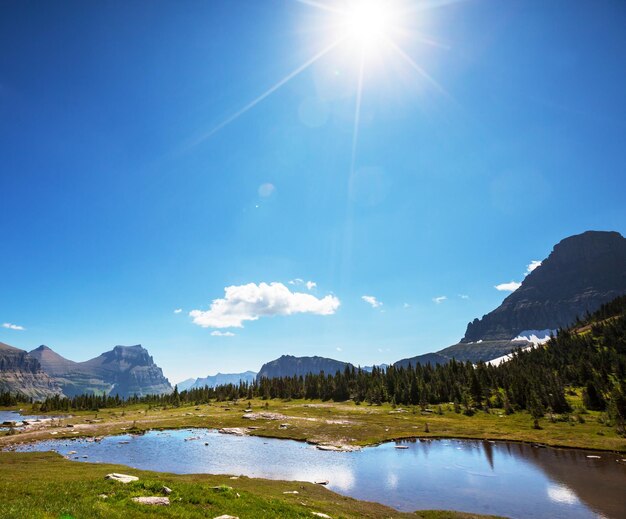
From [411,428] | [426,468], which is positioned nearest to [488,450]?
[426,468]

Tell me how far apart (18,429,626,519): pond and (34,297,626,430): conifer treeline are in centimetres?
3814

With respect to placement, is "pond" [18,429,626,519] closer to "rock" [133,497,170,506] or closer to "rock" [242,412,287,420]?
"rock" [133,497,170,506]

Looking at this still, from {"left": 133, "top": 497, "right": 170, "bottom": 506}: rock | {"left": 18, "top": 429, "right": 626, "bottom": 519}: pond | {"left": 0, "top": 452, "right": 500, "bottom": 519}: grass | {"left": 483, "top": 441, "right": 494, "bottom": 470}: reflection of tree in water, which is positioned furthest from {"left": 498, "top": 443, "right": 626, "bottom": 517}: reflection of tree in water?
{"left": 133, "top": 497, "right": 170, "bottom": 506}: rock

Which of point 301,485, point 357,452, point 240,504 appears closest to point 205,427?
point 357,452

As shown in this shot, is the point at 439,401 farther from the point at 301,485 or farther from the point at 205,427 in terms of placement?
the point at 301,485

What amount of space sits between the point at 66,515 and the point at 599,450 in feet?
250

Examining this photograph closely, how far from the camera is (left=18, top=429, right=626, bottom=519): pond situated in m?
34.4

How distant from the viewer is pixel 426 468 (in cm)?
4878

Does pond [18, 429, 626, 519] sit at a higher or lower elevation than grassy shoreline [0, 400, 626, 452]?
lower

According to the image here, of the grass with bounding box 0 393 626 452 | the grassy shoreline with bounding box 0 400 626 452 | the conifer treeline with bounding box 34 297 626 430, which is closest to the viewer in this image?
the grassy shoreline with bounding box 0 400 626 452

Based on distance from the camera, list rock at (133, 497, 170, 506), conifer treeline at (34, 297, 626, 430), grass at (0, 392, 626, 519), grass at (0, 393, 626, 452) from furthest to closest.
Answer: conifer treeline at (34, 297, 626, 430) → grass at (0, 393, 626, 452) → rock at (133, 497, 170, 506) → grass at (0, 392, 626, 519)

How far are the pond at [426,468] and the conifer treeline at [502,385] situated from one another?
3814cm

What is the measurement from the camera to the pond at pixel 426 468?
113 feet

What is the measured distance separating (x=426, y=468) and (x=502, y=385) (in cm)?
12075
